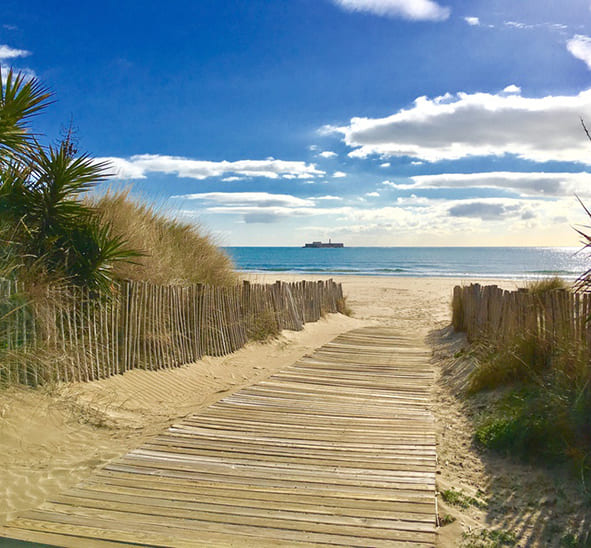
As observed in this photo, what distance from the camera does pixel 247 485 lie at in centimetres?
371

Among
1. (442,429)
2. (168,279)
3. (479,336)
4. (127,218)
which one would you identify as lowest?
(442,429)

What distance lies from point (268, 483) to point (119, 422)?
2278 millimetres

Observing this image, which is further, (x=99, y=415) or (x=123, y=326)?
(x=123, y=326)

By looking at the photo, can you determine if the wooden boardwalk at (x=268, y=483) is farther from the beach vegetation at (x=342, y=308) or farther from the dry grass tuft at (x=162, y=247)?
the beach vegetation at (x=342, y=308)

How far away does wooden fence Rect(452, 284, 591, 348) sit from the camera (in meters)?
4.92

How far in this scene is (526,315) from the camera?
6.04 m

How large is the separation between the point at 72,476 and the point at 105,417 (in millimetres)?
1481

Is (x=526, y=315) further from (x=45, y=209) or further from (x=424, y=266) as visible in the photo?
(x=424, y=266)

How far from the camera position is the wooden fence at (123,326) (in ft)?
17.2

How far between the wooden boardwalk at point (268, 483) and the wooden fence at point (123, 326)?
5.26ft

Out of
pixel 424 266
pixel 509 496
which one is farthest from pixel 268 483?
pixel 424 266

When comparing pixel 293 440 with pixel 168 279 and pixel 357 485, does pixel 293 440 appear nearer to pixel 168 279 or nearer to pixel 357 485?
pixel 357 485

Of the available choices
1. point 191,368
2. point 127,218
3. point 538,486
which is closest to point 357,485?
point 538,486

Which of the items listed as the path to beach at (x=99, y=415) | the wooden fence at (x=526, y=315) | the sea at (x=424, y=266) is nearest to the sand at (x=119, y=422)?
the path to beach at (x=99, y=415)
